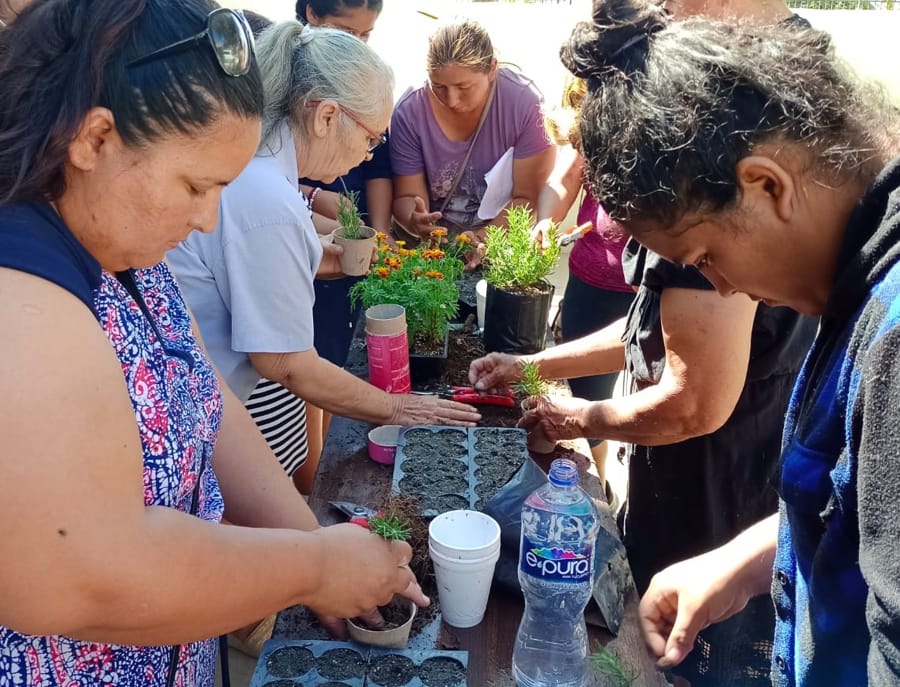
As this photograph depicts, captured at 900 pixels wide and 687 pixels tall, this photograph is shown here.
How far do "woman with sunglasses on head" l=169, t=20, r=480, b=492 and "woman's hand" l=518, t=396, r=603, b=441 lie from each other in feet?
0.59

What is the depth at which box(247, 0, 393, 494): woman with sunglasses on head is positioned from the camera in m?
2.80

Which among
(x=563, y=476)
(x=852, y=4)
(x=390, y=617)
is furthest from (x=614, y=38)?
(x=852, y=4)

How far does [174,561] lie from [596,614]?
0.88m

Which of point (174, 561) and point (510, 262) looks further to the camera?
point (510, 262)

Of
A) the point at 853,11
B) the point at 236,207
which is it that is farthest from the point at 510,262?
the point at 853,11

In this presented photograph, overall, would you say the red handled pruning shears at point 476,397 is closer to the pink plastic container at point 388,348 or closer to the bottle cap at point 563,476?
the pink plastic container at point 388,348

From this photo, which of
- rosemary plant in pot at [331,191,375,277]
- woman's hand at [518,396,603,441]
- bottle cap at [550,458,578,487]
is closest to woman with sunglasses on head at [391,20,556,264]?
rosemary plant in pot at [331,191,375,277]

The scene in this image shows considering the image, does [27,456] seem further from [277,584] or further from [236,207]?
[236,207]

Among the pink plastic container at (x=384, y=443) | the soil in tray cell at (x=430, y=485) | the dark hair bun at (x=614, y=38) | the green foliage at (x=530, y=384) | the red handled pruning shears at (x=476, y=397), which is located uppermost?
the dark hair bun at (x=614, y=38)

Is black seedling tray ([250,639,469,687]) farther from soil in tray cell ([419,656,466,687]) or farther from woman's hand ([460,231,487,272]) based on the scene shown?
woman's hand ([460,231,487,272])

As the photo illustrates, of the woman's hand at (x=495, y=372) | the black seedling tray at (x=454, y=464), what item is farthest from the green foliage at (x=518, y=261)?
the black seedling tray at (x=454, y=464)

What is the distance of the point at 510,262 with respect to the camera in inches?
105

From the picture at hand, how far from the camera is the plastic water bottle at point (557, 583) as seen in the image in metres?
1.33

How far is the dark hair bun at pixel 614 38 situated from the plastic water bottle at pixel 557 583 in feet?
2.41
